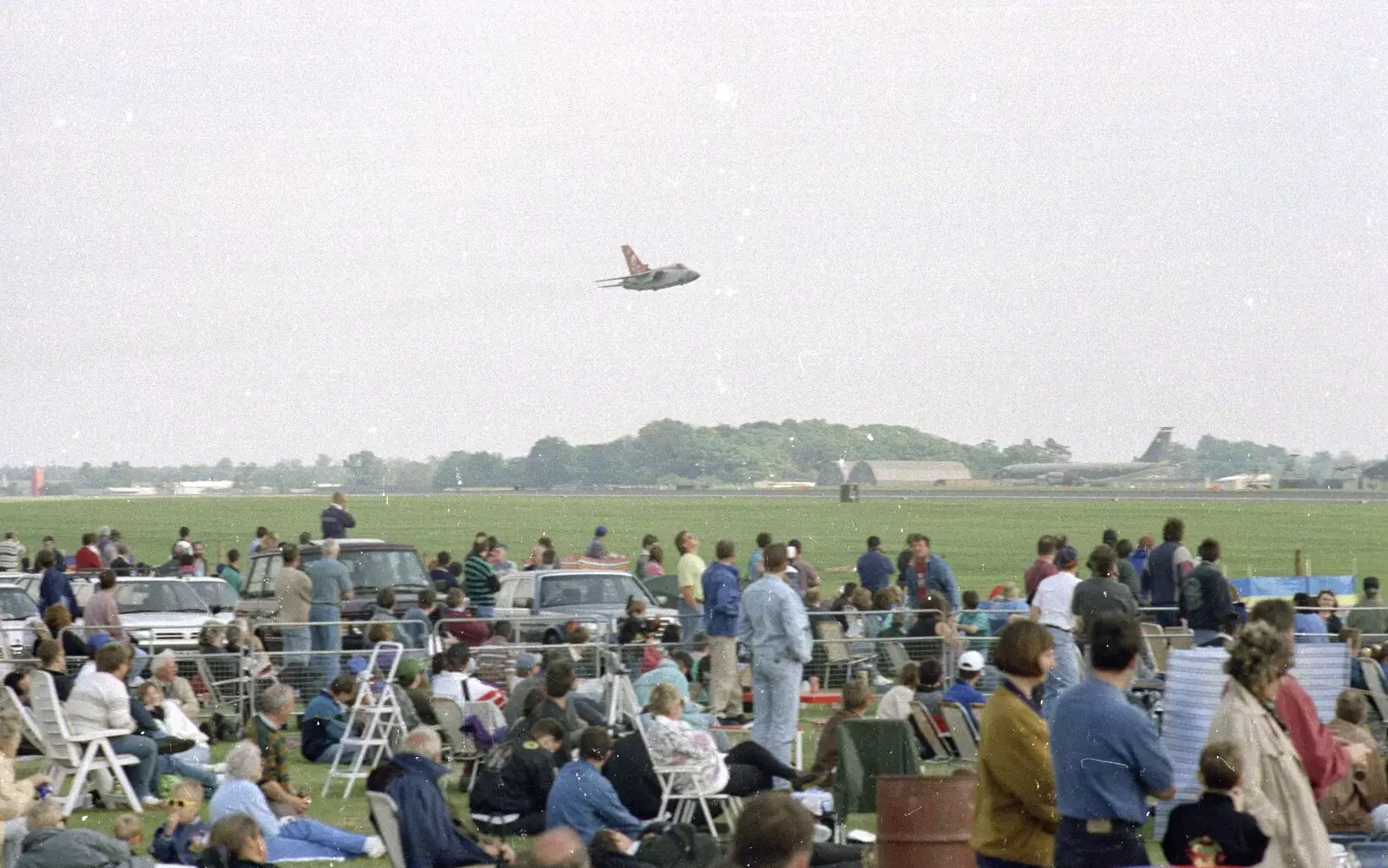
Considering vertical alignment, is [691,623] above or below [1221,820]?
below

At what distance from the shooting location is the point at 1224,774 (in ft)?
20.4

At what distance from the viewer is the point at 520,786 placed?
991 centimetres

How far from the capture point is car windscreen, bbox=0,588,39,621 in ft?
69.3

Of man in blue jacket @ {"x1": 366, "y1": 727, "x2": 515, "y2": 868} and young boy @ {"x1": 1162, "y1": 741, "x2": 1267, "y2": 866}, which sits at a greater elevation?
young boy @ {"x1": 1162, "y1": 741, "x2": 1267, "y2": 866}

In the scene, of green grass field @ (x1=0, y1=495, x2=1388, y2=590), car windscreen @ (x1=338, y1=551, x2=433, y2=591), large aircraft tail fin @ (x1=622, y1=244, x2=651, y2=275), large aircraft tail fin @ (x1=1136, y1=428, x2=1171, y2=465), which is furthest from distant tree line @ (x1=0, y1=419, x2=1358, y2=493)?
car windscreen @ (x1=338, y1=551, x2=433, y2=591)

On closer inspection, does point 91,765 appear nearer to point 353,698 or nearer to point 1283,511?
point 353,698

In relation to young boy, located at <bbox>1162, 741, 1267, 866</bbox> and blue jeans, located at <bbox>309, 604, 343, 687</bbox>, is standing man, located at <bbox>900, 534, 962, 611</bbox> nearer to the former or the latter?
blue jeans, located at <bbox>309, 604, 343, 687</bbox>

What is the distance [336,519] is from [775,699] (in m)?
12.3

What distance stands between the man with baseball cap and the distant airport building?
412 ft

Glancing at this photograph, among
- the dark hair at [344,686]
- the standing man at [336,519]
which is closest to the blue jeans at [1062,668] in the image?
the dark hair at [344,686]

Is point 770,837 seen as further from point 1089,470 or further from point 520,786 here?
point 1089,470

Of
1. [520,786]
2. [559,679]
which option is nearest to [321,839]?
[520,786]

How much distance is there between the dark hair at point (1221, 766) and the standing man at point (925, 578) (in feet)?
39.1

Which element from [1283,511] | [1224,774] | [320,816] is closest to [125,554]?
[320,816]
